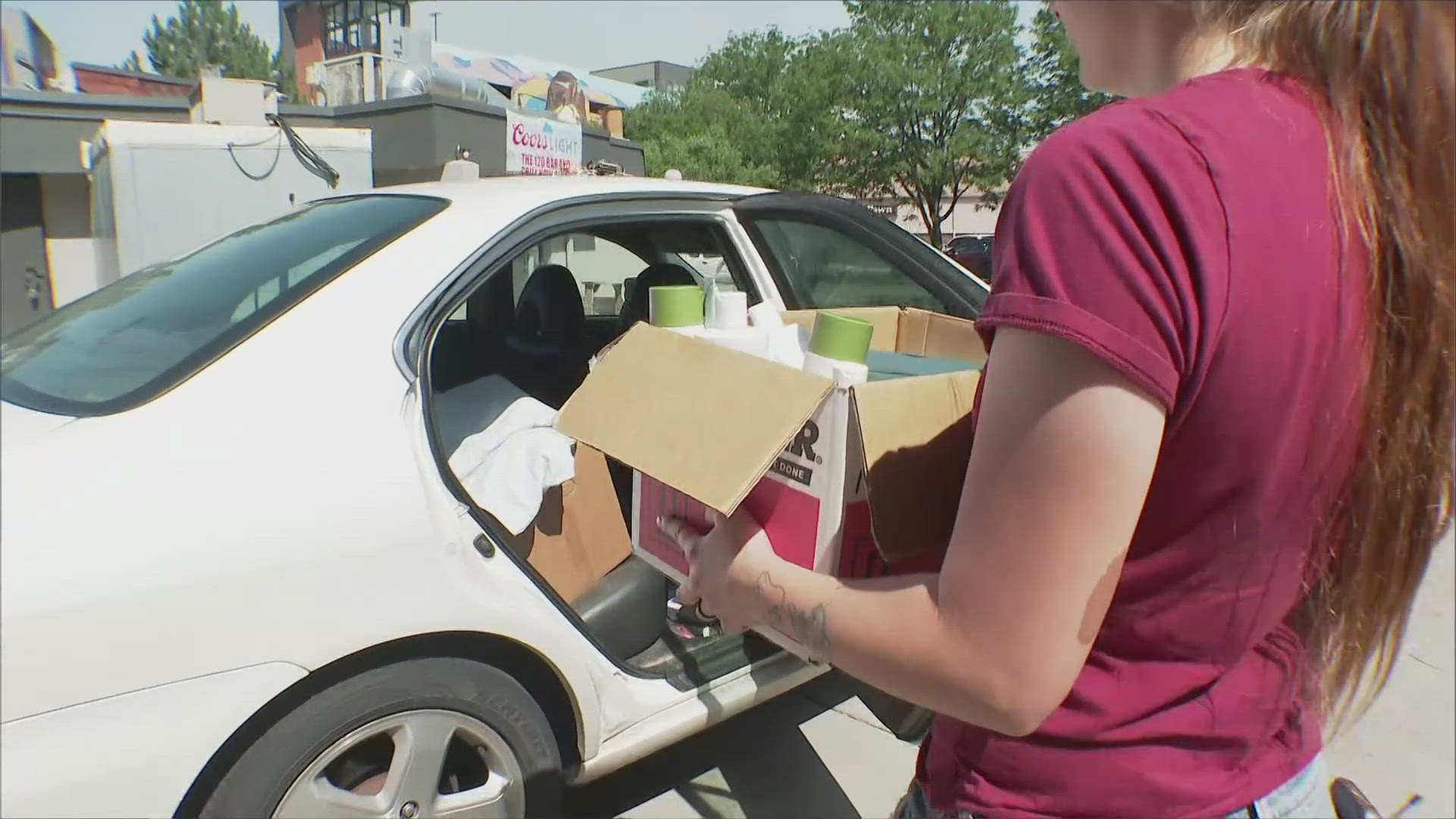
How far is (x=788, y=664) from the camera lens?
7.66 feet

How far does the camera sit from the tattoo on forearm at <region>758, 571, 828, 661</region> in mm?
822

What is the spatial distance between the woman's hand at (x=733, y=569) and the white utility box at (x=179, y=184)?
7.21 meters

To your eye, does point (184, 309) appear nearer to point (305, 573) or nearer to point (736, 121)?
point (305, 573)

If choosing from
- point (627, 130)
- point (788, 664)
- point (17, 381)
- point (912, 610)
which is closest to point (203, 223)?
point (17, 381)

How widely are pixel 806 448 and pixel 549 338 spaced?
228cm

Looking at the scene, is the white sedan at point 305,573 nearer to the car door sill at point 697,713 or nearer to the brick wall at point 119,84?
the car door sill at point 697,713

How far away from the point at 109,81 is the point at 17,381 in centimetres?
2745

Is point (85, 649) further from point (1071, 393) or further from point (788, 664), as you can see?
point (788, 664)

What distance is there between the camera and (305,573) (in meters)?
1.45

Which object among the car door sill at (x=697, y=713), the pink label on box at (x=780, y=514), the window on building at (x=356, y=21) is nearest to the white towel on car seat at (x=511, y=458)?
the car door sill at (x=697, y=713)

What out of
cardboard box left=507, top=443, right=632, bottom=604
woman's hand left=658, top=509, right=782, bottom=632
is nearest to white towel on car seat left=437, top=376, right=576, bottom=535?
cardboard box left=507, top=443, right=632, bottom=604

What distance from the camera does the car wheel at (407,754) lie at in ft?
4.97

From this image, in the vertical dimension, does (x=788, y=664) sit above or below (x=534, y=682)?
below

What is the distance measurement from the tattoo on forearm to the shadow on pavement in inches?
67.5
